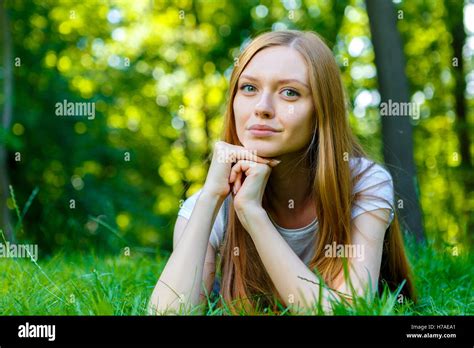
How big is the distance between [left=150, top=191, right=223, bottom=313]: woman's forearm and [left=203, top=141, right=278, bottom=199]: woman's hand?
80mm

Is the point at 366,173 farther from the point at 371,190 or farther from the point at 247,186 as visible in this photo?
the point at 247,186

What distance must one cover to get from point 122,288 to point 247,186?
771mm

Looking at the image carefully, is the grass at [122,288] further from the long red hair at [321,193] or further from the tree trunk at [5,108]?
the tree trunk at [5,108]

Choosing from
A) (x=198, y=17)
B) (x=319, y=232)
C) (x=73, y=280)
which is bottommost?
(x=73, y=280)

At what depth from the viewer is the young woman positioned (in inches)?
78.2

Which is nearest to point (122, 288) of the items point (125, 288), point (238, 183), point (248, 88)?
point (125, 288)

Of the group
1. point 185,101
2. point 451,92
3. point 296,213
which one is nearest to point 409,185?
point 296,213

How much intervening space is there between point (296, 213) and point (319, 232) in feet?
0.65

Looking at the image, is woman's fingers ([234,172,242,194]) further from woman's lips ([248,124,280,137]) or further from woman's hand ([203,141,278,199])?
woman's lips ([248,124,280,137])

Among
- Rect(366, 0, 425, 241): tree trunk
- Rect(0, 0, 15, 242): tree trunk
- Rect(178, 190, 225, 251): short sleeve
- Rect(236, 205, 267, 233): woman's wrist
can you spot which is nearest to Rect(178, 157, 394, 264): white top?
Rect(178, 190, 225, 251): short sleeve

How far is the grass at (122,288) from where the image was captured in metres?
1.94

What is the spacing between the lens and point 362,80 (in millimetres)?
8266

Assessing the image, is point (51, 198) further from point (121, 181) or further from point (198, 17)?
point (198, 17)

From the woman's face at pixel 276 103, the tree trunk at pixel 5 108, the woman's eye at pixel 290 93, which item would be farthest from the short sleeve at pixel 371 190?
the tree trunk at pixel 5 108
